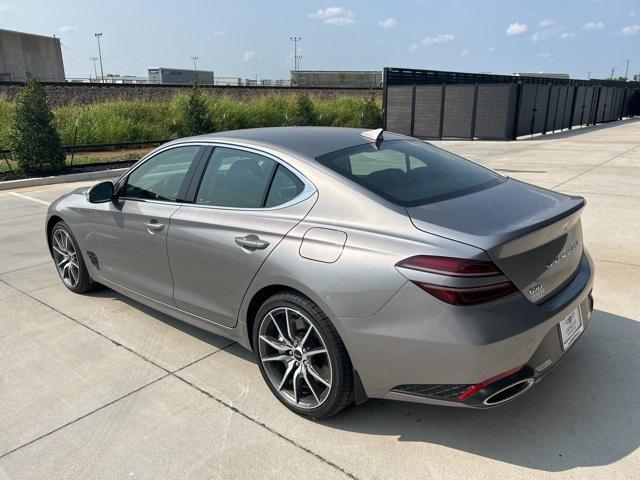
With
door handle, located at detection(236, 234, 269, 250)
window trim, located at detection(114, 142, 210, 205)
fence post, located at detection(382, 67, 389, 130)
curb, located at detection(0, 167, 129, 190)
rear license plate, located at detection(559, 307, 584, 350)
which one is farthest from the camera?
fence post, located at detection(382, 67, 389, 130)

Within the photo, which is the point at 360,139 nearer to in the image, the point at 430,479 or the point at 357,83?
the point at 430,479

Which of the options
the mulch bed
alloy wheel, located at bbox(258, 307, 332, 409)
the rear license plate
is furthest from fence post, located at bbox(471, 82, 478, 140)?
alloy wheel, located at bbox(258, 307, 332, 409)

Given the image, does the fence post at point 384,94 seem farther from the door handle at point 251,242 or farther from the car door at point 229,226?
the door handle at point 251,242

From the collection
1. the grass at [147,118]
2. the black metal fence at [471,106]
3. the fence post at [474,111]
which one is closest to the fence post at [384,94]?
the black metal fence at [471,106]

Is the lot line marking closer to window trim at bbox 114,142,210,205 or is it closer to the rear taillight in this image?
window trim at bbox 114,142,210,205

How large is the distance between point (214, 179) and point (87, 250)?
170 cm

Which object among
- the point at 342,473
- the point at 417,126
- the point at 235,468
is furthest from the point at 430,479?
the point at 417,126

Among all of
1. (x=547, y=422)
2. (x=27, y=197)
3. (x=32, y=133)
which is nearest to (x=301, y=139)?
(x=547, y=422)

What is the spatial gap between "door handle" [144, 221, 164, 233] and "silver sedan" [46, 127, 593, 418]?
11 millimetres

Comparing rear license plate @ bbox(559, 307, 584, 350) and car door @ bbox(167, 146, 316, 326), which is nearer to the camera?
rear license plate @ bbox(559, 307, 584, 350)

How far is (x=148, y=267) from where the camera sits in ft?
12.3

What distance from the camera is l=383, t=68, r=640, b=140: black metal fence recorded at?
67.1 feet

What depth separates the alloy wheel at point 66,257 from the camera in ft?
15.4

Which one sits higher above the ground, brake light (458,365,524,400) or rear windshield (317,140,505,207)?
rear windshield (317,140,505,207)
